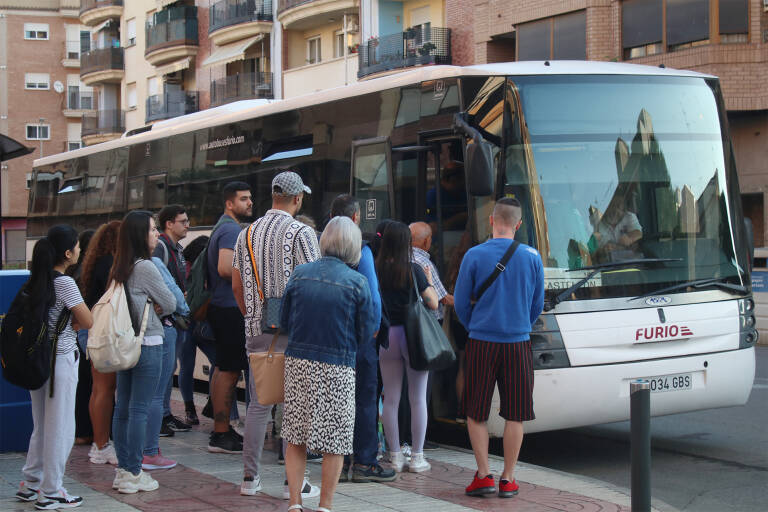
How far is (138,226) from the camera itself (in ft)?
22.0

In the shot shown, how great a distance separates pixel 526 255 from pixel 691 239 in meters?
2.23

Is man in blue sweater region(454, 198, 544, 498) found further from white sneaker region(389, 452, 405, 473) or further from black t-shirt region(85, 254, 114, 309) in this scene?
black t-shirt region(85, 254, 114, 309)

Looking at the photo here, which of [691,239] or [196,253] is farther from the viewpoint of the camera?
[196,253]

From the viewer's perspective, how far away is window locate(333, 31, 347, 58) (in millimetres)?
38031

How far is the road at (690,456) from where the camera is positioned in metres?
7.35

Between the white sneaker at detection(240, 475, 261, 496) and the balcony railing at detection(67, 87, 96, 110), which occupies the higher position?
the balcony railing at detection(67, 87, 96, 110)

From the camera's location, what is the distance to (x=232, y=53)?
4272 centimetres

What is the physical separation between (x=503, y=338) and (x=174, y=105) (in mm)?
42551

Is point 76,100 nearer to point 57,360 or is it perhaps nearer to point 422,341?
point 422,341

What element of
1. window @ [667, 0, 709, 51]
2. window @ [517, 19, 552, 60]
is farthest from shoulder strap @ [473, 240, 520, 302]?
window @ [517, 19, 552, 60]

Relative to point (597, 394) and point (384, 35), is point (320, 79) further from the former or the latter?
point (597, 394)

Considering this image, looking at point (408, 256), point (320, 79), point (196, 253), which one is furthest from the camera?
point (320, 79)

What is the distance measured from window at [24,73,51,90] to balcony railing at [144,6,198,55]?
789 inches

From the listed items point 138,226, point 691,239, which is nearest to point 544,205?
point 691,239
